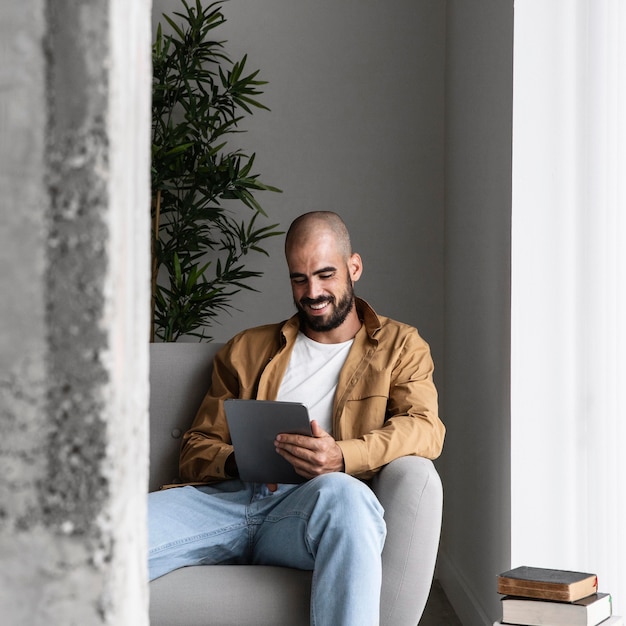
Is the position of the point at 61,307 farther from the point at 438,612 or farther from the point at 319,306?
the point at 438,612

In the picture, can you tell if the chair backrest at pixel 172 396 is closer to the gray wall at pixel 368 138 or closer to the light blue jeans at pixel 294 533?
the light blue jeans at pixel 294 533

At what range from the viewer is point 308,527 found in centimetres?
178

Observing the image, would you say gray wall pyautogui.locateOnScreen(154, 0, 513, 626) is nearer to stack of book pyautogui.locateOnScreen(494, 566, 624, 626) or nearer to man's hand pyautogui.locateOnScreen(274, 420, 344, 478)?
man's hand pyautogui.locateOnScreen(274, 420, 344, 478)

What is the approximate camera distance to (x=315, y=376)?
235 cm

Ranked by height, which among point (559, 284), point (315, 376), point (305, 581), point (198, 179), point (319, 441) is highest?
point (198, 179)

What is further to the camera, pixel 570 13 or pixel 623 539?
pixel 570 13

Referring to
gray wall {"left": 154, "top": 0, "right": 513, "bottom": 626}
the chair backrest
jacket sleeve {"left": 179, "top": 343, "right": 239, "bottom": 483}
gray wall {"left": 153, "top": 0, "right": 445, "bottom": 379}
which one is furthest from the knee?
gray wall {"left": 153, "top": 0, "right": 445, "bottom": 379}

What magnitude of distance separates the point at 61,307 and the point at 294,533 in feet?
4.92

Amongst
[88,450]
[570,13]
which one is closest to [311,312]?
[570,13]

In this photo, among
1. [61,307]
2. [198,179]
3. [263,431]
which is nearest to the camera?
[61,307]

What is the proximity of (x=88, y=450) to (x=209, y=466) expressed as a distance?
1.83 m

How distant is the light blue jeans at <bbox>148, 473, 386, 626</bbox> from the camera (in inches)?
66.2

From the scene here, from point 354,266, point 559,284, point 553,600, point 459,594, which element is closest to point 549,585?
point 553,600

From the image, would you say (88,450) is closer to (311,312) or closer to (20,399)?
(20,399)
